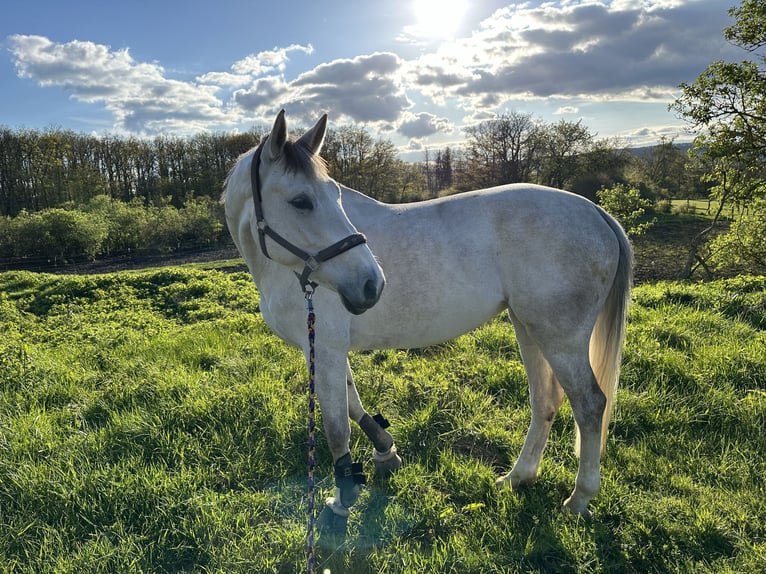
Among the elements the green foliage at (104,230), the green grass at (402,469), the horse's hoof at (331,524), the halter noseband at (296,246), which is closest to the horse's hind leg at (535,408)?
the green grass at (402,469)

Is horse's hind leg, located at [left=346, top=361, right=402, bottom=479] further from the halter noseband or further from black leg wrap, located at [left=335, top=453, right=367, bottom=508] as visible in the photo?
the halter noseband

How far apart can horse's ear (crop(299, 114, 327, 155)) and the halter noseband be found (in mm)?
247

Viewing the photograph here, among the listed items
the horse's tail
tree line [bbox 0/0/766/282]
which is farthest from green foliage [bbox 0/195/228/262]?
the horse's tail

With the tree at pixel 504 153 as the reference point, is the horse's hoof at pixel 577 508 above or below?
below

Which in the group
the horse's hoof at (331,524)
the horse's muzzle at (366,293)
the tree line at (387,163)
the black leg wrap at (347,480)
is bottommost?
the horse's hoof at (331,524)

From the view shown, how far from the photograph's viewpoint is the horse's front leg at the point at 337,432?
2.63 metres

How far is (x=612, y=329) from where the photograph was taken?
293 centimetres

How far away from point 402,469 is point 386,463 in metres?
0.12

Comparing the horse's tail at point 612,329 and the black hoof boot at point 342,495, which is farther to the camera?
the horse's tail at point 612,329

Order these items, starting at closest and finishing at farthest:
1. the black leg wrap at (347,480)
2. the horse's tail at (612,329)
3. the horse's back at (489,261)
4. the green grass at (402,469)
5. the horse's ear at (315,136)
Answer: the horse's ear at (315,136)
the green grass at (402,469)
the horse's back at (489,261)
the black leg wrap at (347,480)
the horse's tail at (612,329)

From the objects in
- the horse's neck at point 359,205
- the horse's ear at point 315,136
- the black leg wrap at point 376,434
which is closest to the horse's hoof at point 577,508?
the black leg wrap at point 376,434

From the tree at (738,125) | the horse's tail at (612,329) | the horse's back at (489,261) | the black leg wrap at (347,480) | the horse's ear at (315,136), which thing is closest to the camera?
the horse's ear at (315,136)

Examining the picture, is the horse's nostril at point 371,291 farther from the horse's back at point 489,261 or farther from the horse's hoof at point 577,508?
the horse's hoof at point 577,508

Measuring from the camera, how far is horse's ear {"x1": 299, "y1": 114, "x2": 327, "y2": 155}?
7.50 ft
